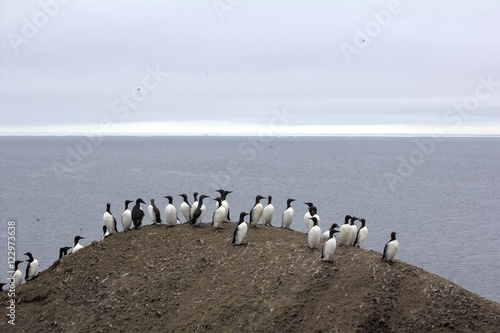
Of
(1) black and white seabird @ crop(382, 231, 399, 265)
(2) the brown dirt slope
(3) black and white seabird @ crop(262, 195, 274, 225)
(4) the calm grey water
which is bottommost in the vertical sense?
(4) the calm grey water

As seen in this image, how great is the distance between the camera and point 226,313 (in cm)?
1789

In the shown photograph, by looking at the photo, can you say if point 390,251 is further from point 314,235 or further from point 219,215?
point 219,215

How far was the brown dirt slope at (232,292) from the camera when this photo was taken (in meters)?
17.1

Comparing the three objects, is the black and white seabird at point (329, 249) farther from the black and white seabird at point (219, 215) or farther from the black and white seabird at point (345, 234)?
the black and white seabird at point (219, 215)

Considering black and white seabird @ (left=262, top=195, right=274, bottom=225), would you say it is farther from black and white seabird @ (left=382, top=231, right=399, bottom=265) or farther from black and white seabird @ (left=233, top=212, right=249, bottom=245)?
black and white seabird @ (left=382, top=231, right=399, bottom=265)

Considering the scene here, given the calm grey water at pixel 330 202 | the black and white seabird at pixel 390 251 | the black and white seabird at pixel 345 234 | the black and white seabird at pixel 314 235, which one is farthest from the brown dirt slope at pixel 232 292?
the calm grey water at pixel 330 202

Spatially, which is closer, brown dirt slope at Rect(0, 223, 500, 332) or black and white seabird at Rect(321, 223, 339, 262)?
brown dirt slope at Rect(0, 223, 500, 332)

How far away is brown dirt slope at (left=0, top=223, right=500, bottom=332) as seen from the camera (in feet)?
56.1

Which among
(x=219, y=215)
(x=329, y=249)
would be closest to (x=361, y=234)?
(x=329, y=249)

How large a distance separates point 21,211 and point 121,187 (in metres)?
27.4

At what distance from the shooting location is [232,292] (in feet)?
61.1

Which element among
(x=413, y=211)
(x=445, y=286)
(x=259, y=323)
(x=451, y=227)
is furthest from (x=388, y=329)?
(x=413, y=211)

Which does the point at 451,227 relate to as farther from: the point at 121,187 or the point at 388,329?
the point at 121,187

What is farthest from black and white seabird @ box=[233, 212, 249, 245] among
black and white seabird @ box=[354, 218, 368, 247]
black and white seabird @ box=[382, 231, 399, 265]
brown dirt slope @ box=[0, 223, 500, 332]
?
black and white seabird @ box=[382, 231, 399, 265]
